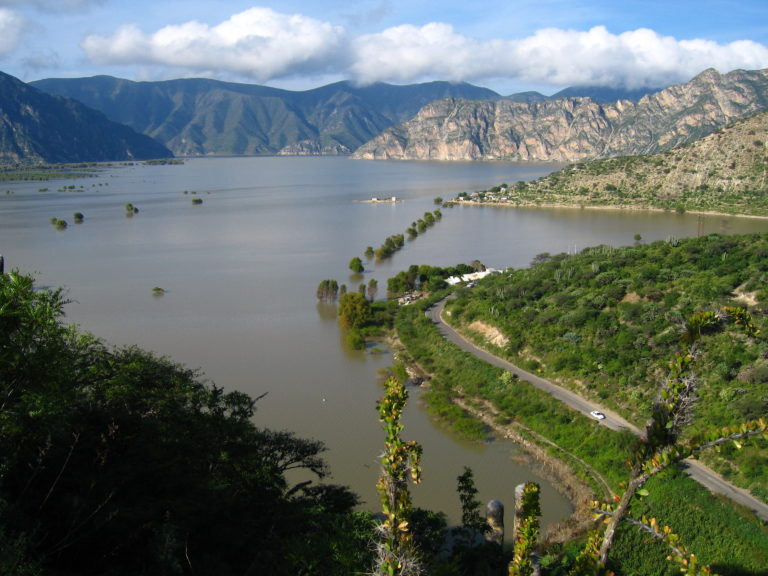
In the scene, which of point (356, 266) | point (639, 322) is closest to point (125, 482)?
point (639, 322)

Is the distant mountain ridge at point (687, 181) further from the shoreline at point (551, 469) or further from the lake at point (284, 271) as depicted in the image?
the shoreline at point (551, 469)

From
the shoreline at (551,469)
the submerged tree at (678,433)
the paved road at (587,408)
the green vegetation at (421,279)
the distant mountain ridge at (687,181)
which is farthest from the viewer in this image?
the distant mountain ridge at (687,181)

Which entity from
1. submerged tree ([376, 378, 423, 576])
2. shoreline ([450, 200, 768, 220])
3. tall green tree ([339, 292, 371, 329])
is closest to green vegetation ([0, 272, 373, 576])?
submerged tree ([376, 378, 423, 576])

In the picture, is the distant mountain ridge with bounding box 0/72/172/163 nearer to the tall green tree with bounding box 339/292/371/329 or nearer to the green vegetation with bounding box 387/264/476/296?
the green vegetation with bounding box 387/264/476/296

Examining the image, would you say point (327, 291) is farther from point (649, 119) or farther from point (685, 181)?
point (649, 119)

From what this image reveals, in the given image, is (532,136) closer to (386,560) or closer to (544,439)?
(544,439)

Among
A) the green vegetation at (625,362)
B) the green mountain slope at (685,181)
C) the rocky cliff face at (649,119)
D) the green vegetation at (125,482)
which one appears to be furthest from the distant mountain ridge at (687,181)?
the green vegetation at (125,482)

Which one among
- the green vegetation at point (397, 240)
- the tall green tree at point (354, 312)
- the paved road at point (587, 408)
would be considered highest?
the green vegetation at point (397, 240)
